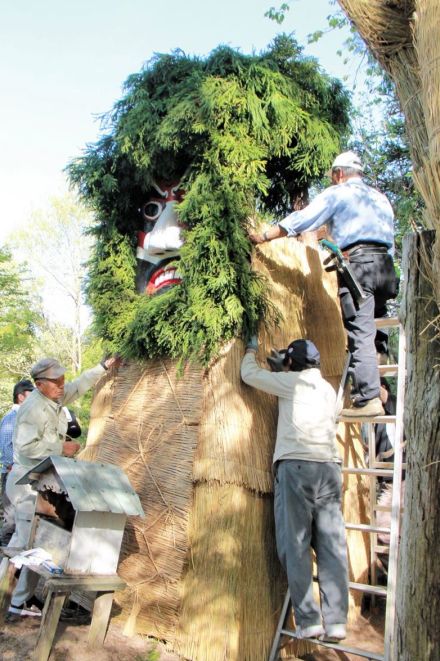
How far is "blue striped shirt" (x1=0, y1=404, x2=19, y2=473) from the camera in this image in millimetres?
6320

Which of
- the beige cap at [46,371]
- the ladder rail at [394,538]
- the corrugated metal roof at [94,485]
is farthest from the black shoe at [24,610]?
the ladder rail at [394,538]

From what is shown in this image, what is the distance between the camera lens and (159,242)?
5.20 metres

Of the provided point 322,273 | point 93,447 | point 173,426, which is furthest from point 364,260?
point 93,447

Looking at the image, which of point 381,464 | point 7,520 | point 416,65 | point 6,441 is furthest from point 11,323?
point 416,65

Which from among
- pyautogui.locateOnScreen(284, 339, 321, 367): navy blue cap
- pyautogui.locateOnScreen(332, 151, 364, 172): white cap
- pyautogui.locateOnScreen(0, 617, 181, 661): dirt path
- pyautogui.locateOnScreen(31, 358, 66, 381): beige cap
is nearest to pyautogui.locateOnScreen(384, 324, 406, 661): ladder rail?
pyautogui.locateOnScreen(284, 339, 321, 367): navy blue cap

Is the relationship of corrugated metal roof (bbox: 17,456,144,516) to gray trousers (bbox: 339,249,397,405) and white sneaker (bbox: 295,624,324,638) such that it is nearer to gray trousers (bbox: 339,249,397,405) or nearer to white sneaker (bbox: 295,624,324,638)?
white sneaker (bbox: 295,624,324,638)

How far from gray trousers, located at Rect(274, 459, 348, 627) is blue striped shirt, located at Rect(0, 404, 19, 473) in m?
3.32

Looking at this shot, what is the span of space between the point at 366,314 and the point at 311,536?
1.61 m

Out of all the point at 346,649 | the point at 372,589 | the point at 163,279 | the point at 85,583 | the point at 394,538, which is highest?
the point at 163,279

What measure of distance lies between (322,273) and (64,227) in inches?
967

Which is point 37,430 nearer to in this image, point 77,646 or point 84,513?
point 84,513

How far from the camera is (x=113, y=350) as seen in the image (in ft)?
17.5

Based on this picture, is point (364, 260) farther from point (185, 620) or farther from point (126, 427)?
point (185, 620)

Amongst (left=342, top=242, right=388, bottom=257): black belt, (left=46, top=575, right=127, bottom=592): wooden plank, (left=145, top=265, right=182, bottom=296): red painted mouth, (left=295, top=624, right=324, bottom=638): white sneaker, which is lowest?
(left=295, top=624, right=324, bottom=638): white sneaker
